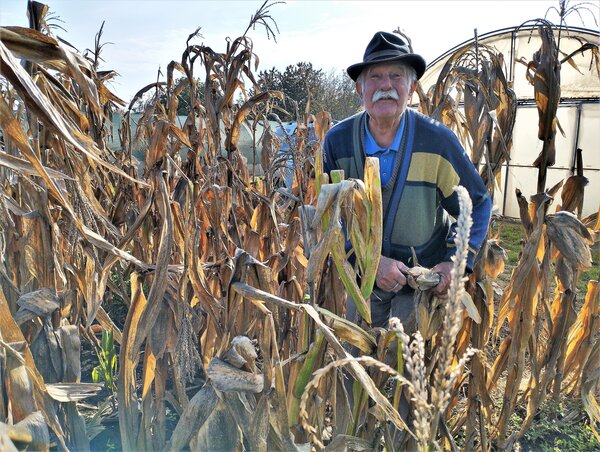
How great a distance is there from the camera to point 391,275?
156cm

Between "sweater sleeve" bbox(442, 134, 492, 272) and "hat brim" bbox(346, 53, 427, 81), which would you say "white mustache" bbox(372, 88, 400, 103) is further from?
"sweater sleeve" bbox(442, 134, 492, 272)

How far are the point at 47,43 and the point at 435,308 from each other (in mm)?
1091

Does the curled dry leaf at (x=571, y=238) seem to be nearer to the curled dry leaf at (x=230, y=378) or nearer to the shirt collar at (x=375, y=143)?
the shirt collar at (x=375, y=143)

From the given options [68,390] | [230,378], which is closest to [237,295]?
[230,378]

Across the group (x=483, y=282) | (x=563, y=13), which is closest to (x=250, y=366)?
(x=483, y=282)

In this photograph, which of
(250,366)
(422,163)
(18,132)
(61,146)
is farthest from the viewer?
(422,163)

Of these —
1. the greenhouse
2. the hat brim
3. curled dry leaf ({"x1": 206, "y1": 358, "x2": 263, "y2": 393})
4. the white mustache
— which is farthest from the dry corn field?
the greenhouse

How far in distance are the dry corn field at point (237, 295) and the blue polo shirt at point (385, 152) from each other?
0.20 meters

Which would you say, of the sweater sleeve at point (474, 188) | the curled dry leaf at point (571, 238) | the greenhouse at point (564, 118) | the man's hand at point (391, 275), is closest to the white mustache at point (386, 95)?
the sweater sleeve at point (474, 188)

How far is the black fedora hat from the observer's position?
160cm

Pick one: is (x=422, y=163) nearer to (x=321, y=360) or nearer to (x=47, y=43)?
(x=321, y=360)

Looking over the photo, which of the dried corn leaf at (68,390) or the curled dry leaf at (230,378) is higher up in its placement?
the curled dry leaf at (230,378)

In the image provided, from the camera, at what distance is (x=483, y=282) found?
1.63m

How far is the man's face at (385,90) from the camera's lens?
5.31 feet
